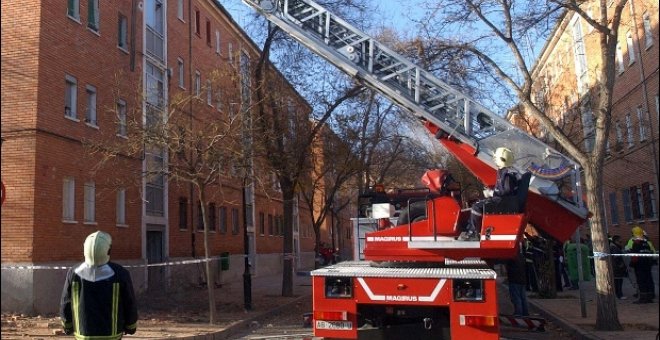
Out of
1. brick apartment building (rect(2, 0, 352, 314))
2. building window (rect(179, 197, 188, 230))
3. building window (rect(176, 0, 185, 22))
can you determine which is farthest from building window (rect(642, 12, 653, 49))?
building window (rect(176, 0, 185, 22))

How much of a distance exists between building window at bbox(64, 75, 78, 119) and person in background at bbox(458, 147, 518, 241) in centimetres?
1275

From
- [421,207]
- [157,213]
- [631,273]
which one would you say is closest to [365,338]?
[421,207]

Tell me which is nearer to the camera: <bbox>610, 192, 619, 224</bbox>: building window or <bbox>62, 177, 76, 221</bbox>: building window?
<bbox>610, 192, 619, 224</bbox>: building window

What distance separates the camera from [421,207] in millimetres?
8523

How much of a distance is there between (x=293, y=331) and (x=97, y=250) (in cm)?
843

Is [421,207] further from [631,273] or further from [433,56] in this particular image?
[631,273]

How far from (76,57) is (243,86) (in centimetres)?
466

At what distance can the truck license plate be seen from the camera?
763cm

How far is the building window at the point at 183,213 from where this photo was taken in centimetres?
2503

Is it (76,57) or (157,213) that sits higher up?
(76,57)

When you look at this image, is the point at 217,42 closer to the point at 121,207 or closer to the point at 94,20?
the point at 94,20

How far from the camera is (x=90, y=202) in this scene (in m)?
17.7

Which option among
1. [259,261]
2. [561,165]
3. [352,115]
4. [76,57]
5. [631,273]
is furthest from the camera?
[259,261]

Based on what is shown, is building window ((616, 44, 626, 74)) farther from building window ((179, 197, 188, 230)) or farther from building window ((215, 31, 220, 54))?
building window ((215, 31, 220, 54))
